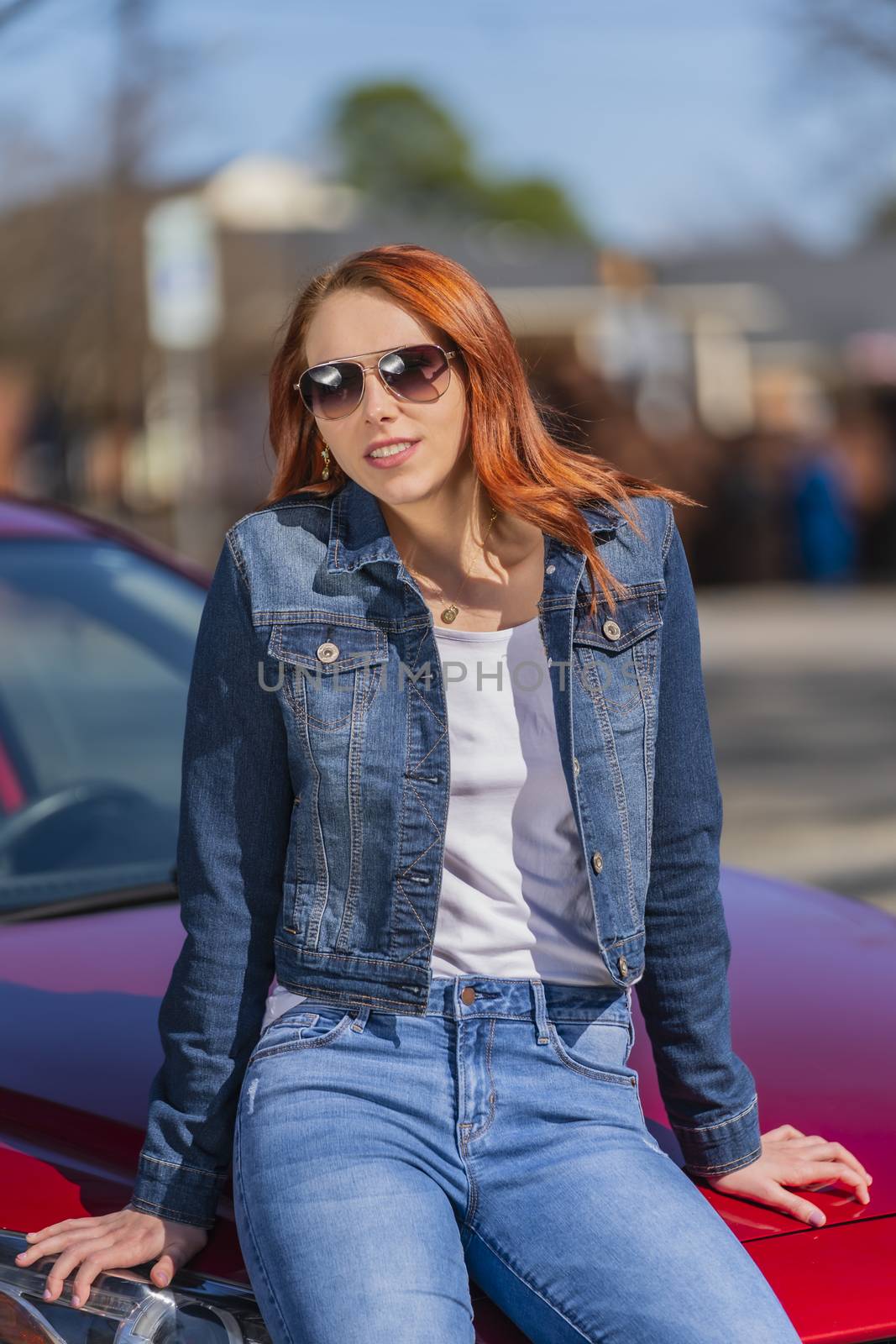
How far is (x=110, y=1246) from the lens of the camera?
1.82 m

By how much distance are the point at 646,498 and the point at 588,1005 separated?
2.17ft

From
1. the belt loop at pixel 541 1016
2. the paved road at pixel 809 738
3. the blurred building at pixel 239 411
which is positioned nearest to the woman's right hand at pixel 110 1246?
the belt loop at pixel 541 1016

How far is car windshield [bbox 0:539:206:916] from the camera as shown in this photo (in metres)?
2.95

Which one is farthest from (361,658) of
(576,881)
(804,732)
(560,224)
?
(560,224)

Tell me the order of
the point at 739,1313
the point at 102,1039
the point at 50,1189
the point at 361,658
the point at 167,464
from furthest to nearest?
the point at 167,464 → the point at 102,1039 → the point at 361,658 → the point at 50,1189 → the point at 739,1313

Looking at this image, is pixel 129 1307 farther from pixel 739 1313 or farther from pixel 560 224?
pixel 560 224

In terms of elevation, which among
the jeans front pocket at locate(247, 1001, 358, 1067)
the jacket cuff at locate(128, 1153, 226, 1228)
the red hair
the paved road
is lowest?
the paved road

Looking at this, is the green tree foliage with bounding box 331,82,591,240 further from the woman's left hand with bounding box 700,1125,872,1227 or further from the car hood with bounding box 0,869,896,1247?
the woman's left hand with bounding box 700,1125,872,1227

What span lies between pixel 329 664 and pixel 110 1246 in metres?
0.71

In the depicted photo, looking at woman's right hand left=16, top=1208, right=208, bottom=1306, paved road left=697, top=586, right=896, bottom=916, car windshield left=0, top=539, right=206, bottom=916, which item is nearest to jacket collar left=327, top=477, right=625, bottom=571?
woman's right hand left=16, top=1208, right=208, bottom=1306

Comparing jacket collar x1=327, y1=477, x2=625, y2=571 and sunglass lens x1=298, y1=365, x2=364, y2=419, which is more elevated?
sunglass lens x1=298, y1=365, x2=364, y2=419

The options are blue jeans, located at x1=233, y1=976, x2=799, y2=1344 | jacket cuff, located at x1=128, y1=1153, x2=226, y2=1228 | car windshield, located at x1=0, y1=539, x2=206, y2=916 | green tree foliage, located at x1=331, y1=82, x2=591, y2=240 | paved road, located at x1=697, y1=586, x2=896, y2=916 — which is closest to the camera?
blue jeans, located at x1=233, y1=976, x2=799, y2=1344

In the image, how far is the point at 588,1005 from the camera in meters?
2.04

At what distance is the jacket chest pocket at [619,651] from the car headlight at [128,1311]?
0.82 m
